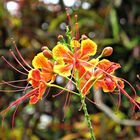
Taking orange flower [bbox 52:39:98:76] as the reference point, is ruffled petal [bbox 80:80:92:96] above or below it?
below

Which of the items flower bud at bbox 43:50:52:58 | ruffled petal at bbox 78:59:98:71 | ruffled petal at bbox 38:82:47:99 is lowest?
ruffled petal at bbox 38:82:47:99

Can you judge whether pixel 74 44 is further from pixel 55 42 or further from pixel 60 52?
pixel 55 42

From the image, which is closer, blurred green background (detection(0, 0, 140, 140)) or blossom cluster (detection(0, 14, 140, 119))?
blossom cluster (detection(0, 14, 140, 119))

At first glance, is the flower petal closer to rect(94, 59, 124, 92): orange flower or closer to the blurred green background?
rect(94, 59, 124, 92): orange flower

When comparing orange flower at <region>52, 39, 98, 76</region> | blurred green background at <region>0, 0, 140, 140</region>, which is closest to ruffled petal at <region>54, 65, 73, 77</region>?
orange flower at <region>52, 39, 98, 76</region>

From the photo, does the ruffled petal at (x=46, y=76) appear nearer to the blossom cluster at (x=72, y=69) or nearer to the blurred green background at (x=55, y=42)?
the blossom cluster at (x=72, y=69)

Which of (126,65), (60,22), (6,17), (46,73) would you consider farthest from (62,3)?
(46,73)

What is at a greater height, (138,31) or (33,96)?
(138,31)

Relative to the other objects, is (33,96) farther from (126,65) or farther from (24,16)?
(24,16)
